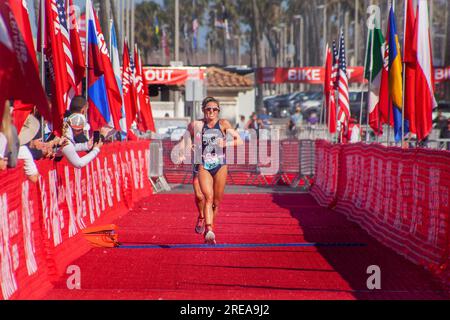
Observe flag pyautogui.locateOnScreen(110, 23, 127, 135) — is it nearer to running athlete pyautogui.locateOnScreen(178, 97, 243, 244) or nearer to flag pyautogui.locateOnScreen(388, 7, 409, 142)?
flag pyautogui.locateOnScreen(388, 7, 409, 142)

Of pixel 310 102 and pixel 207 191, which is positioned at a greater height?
pixel 207 191

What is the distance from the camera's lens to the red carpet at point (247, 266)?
369 inches

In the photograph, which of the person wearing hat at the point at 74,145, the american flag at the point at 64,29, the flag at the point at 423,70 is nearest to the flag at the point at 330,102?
the flag at the point at 423,70

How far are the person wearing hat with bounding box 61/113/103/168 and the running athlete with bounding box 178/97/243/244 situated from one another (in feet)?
4.32

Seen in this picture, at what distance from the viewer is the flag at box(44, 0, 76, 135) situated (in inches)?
556

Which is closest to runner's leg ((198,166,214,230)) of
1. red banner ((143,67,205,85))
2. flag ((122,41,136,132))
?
flag ((122,41,136,132))

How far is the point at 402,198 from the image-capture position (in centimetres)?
1358

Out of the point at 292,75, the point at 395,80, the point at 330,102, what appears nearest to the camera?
the point at 395,80

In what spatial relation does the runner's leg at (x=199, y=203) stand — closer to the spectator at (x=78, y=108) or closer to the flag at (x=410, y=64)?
the spectator at (x=78, y=108)

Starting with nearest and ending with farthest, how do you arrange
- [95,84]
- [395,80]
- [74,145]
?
[74,145], [395,80], [95,84]

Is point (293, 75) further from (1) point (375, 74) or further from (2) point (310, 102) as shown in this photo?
(1) point (375, 74)

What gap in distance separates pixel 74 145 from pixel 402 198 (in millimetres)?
4127

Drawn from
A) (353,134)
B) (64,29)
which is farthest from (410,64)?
(353,134)

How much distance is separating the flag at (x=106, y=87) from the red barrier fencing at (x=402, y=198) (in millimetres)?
4366
